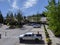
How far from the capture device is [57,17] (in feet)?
95.5

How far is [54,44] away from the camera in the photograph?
1114 inches

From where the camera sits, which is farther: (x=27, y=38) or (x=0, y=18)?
(x=0, y=18)

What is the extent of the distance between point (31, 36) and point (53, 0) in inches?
286

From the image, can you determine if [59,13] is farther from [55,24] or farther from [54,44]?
[54,44]

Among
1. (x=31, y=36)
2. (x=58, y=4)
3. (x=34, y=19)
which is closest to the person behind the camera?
(x=58, y=4)

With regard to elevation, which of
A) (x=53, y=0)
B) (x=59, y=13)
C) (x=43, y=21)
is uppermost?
(x=53, y=0)

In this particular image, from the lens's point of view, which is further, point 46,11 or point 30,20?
point 30,20

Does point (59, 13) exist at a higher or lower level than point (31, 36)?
higher

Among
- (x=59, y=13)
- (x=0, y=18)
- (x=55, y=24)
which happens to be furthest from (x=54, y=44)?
(x=0, y=18)

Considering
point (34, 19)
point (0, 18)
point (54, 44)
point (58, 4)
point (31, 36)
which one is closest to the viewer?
point (54, 44)

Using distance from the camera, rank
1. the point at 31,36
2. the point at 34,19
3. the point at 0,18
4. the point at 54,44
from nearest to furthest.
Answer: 1. the point at 54,44
2. the point at 31,36
3. the point at 0,18
4. the point at 34,19

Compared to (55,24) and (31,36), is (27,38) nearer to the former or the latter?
(31,36)

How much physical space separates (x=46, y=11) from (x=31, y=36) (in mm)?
5032

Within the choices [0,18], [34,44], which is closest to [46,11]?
[34,44]
